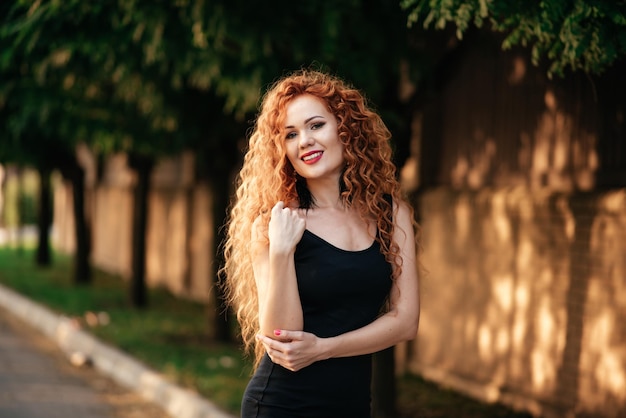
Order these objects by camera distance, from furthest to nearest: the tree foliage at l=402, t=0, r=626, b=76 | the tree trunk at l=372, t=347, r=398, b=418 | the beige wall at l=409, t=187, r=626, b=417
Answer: the tree trunk at l=372, t=347, r=398, b=418
the beige wall at l=409, t=187, r=626, b=417
the tree foliage at l=402, t=0, r=626, b=76

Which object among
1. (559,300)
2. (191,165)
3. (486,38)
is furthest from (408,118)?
(191,165)

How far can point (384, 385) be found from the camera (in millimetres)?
6766

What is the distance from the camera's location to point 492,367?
7.87 meters

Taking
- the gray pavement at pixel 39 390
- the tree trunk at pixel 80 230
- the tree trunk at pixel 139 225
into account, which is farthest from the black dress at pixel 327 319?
the tree trunk at pixel 80 230

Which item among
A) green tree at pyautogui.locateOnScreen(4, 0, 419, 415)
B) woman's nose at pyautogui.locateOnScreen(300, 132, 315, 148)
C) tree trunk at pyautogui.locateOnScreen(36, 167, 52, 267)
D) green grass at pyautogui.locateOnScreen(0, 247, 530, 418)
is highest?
green tree at pyautogui.locateOnScreen(4, 0, 419, 415)

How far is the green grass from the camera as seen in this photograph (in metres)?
7.71

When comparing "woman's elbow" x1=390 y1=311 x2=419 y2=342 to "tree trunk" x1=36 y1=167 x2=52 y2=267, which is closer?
"woman's elbow" x1=390 y1=311 x2=419 y2=342

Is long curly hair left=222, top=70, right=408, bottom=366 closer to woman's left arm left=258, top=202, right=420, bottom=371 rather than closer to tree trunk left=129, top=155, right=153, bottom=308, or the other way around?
woman's left arm left=258, top=202, right=420, bottom=371

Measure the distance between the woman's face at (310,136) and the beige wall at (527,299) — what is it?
3463 mm

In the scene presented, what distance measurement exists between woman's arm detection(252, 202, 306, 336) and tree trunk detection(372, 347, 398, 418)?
387 centimetres

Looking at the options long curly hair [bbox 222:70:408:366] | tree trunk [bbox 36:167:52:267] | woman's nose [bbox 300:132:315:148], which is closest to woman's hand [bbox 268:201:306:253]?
long curly hair [bbox 222:70:408:366]

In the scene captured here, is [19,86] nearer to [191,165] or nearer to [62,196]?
[191,165]

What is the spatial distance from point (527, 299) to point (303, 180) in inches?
175

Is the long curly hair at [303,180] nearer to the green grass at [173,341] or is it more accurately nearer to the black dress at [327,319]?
the black dress at [327,319]
